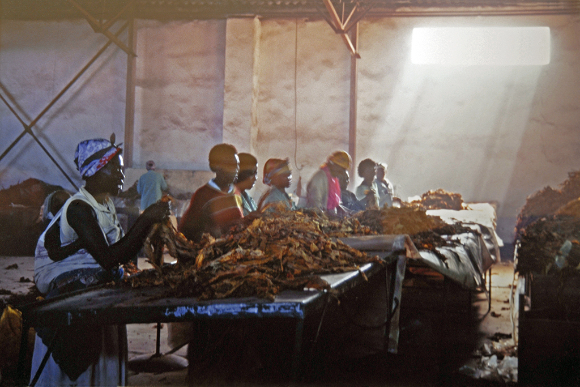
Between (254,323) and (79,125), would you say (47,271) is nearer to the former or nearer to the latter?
(254,323)

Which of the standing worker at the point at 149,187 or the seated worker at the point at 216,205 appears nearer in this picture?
the seated worker at the point at 216,205

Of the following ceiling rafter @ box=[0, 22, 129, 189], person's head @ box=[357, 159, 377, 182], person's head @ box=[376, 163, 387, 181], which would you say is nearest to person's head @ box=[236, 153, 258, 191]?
person's head @ box=[357, 159, 377, 182]

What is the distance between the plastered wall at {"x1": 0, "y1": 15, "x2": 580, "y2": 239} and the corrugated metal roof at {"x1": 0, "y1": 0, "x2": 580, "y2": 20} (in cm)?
21

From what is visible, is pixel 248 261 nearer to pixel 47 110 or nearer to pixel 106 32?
pixel 106 32

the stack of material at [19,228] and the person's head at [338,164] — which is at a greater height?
the person's head at [338,164]

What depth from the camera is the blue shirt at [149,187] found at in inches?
414

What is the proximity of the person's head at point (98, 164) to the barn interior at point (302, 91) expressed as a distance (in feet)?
27.9

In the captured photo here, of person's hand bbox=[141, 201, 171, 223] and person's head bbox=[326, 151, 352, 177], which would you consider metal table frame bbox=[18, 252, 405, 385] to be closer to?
person's hand bbox=[141, 201, 171, 223]

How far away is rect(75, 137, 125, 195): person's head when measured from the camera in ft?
8.04

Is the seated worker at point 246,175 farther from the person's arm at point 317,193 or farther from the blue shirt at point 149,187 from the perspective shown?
the blue shirt at point 149,187

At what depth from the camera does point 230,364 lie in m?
2.98

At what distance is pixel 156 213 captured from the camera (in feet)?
7.46

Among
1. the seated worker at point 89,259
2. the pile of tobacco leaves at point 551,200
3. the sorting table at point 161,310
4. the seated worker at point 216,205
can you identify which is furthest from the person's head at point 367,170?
the sorting table at point 161,310

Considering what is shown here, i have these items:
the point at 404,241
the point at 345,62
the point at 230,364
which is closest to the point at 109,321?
the point at 230,364
